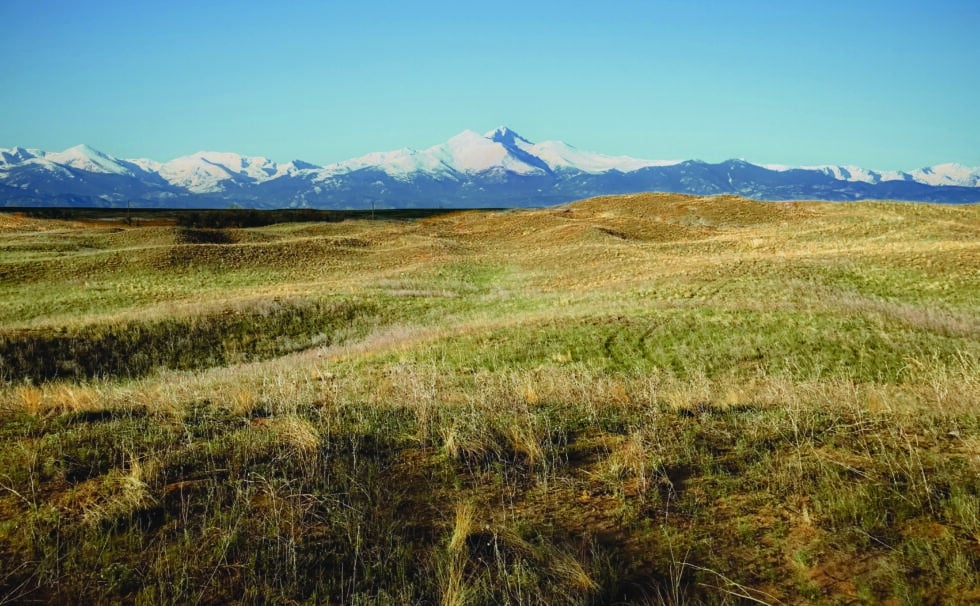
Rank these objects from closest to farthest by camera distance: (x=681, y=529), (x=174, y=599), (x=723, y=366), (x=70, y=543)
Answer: (x=174, y=599)
(x=70, y=543)
(x=681, y=529)
(x=723, y=366)

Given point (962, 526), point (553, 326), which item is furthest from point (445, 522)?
point (553, 326)

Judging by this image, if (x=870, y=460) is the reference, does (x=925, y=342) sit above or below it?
below

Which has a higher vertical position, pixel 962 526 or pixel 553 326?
pixel 962 526

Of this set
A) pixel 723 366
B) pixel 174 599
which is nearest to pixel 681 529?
pixel 174 599

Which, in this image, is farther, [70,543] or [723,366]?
[723,366]

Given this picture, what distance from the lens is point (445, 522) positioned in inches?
202

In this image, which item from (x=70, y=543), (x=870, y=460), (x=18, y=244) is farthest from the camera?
(x=18, y=244)

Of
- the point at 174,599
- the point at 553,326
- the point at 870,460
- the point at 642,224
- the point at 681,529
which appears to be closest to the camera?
the point at 174,599

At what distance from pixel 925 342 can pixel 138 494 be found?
20.6 metres

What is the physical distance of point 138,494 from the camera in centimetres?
526

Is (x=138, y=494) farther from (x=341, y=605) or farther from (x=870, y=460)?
(x=870, y=460)

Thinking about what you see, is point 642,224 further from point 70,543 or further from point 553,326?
point 70,543

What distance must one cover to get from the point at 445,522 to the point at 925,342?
18306mm

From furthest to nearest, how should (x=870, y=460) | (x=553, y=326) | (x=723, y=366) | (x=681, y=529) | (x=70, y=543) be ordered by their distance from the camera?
(x=553, y=326), (x=723, y=366), (x=870, y=460), (x=681, y=529), (x=70, y=543)
